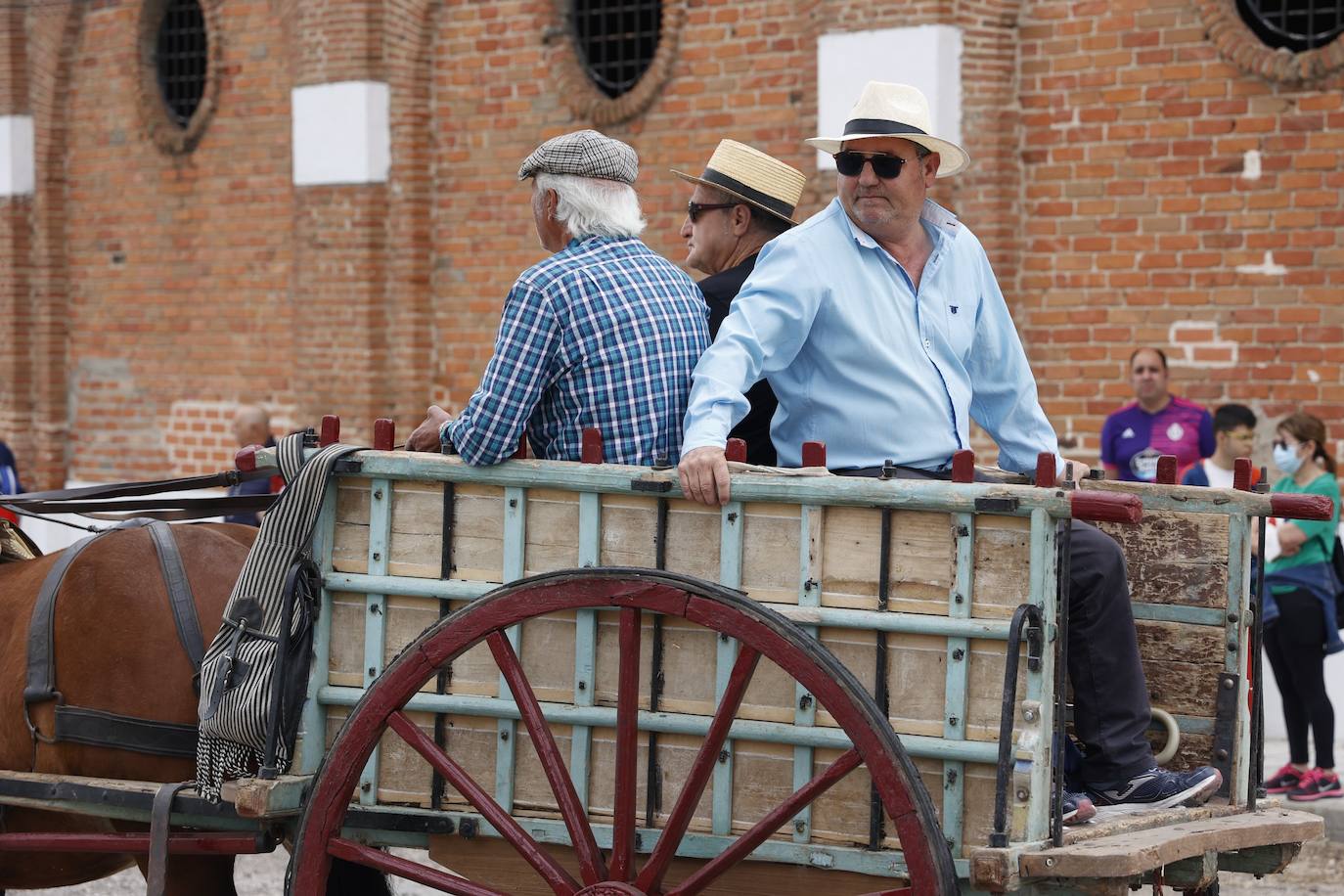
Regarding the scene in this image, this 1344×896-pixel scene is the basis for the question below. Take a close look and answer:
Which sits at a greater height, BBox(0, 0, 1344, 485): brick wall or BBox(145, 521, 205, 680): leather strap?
BBox(0, 0, 1344, 485): brick wall

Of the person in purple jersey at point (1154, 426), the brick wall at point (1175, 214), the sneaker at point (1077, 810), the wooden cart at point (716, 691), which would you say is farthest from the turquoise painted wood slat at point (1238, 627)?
the brick wall at point (1175, 214)

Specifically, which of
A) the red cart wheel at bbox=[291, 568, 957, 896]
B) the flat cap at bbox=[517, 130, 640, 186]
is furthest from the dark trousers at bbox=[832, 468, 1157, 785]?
the flat cap at bbox=[517, 130, 640, 186]

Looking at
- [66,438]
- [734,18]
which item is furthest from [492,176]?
[66,438]

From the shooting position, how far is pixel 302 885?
3438 millimetres

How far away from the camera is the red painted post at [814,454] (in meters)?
3.33

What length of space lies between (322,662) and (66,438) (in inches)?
387

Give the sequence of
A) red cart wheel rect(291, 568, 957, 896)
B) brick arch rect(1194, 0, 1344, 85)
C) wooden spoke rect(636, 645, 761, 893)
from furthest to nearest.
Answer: brick arch rect(1194, 0, 1344, 85), wooden spoke rect(636, 645, 761, 893), red cart wheel rect(291, 568, 957, 896)

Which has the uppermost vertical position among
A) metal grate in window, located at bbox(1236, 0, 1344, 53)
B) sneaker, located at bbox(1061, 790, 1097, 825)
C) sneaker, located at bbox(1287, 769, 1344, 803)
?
metal grate in window, located at bbox(1236, 0, 1344, 53)

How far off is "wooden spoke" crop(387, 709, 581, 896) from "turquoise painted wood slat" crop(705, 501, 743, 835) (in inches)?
12.5

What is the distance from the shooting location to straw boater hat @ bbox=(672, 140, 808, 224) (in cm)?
486

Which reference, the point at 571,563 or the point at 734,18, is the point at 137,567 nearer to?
the point at 571,563

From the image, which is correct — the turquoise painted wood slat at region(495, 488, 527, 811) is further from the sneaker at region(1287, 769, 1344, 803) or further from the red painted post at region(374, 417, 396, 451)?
the sneaker at region(1287, 769, 1344, 803)

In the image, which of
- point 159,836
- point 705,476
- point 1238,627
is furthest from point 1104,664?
point 159,836

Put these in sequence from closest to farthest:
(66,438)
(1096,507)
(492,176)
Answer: (1096,507) < (492,176) < (66,438)
